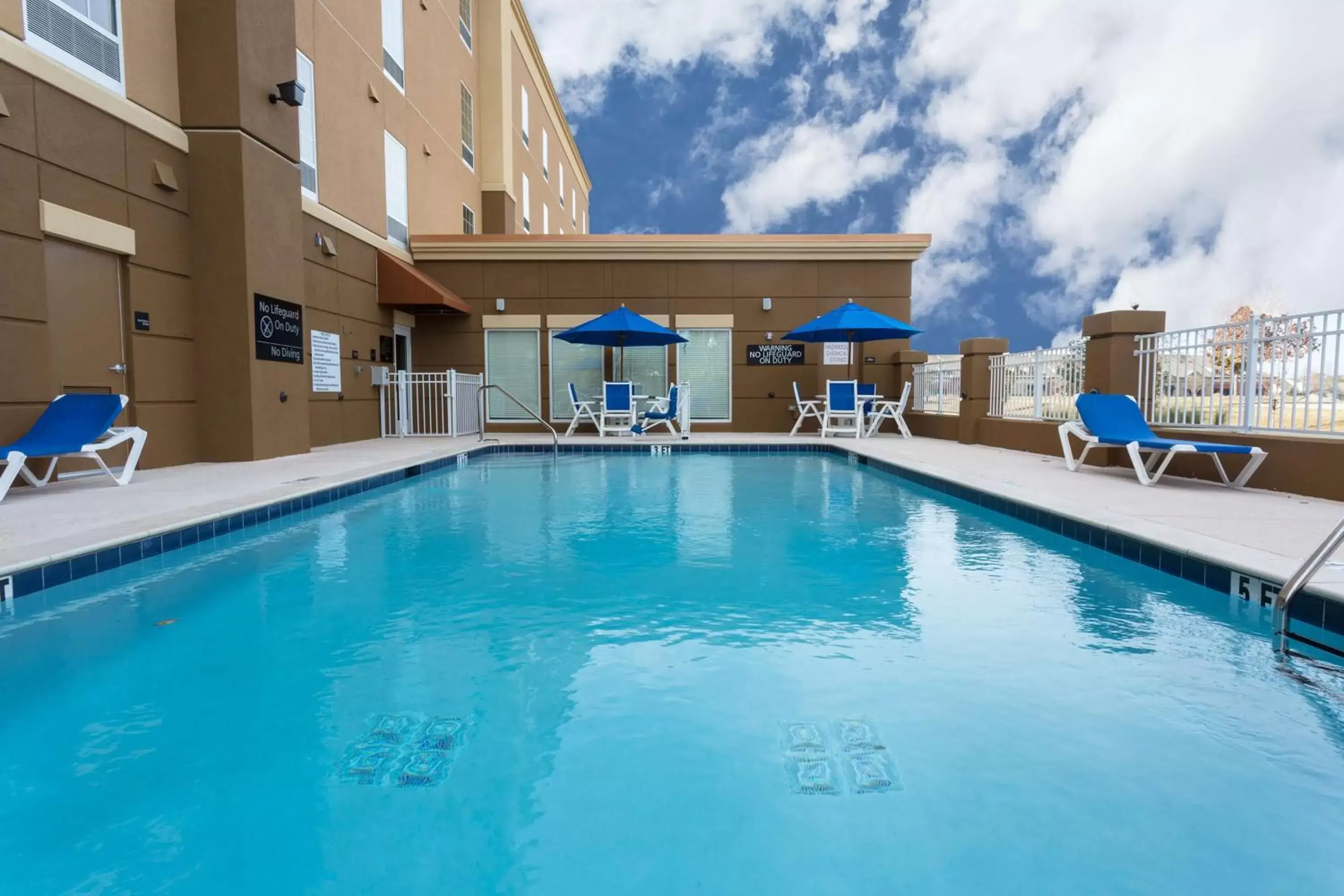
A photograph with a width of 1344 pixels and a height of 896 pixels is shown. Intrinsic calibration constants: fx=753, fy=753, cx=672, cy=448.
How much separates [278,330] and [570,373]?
569 centimetres

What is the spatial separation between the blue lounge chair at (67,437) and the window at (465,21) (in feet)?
40.1

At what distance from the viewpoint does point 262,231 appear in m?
7.91

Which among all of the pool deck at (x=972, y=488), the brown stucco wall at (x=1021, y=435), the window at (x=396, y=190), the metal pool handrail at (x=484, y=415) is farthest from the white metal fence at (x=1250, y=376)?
the window at (x=396, y=190)

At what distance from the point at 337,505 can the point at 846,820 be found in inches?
209

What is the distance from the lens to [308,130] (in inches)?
370

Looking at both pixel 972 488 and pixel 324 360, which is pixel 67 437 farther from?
pixel 972 488

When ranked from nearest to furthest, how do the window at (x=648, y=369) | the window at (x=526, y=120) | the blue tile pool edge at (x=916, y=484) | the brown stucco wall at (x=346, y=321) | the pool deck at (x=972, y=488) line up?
the blue tile pool edge at (x=916, y=484), the pool deck at (x=972, y=488), the brown stucco wall at (x=346, y=321), the window at (x=648, y=369), the window at (x=526, y=120)

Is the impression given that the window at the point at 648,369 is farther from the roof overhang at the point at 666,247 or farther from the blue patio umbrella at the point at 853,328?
the blue patio umbrella at the point at 853,328

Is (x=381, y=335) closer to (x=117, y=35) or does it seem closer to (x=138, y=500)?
(x=117, y=35)

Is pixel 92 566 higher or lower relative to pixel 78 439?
lower

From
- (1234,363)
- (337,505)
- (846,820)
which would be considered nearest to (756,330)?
(1234,363)

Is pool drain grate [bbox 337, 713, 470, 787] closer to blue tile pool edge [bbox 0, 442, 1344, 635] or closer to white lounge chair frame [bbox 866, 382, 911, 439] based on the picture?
blue tile pool edge [bbox 0, 442, 1344, 635]

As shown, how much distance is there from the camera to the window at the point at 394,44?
11.6 metres

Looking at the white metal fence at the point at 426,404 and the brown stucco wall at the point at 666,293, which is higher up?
the brown stucco wall at the point at 666,293
